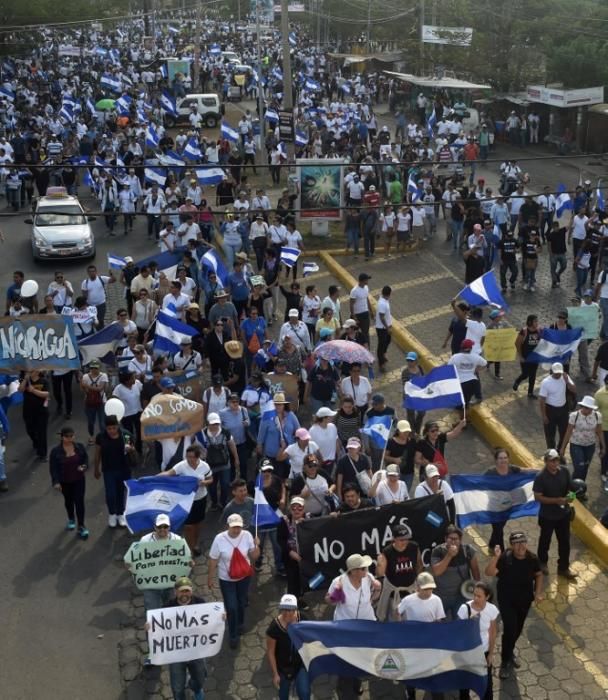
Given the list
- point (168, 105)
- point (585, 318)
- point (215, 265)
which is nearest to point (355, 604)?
point (585, 318)

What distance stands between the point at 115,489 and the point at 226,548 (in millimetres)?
2741

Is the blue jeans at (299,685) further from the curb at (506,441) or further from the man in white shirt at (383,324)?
the man in white shirt at (383,324)

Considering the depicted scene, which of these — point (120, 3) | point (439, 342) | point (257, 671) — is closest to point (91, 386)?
point (257, 671)

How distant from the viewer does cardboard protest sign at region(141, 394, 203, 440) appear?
11.5 meters

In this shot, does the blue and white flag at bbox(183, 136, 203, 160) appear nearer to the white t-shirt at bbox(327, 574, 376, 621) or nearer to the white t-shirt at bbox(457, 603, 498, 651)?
the white t-shirt at bbox(327, 574, 376, 621)

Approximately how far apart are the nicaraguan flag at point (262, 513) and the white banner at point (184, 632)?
1.62 meters

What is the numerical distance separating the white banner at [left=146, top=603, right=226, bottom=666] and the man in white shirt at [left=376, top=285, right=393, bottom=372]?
8172 millimetres

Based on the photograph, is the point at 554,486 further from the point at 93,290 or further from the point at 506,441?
the point at 93,290

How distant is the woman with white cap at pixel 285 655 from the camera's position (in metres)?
7.85

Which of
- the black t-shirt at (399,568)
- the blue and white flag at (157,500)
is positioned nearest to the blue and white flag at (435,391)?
the blue and white flag at (157,500)

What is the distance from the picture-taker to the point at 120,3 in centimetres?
8638

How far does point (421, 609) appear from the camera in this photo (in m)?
8.08

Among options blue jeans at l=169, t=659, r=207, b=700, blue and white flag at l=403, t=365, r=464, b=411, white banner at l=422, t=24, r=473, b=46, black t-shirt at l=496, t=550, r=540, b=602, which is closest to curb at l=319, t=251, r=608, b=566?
blue and white flag at l=403, t=365, r=464, b=411

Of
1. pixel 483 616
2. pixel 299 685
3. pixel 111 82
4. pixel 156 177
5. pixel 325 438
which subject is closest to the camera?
pixel 299 685
